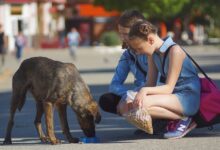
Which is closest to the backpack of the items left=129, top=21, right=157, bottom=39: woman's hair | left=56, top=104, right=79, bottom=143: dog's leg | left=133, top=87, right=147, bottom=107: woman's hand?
left=129, top=21, right=157, bottom=39: woman's hair

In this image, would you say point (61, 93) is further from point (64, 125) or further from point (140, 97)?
point (140, 97)

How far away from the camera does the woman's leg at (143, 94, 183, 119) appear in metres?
9.91

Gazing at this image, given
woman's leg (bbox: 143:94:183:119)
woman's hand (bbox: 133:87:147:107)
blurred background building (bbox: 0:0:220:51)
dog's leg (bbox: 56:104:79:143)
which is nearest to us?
woman's hand (bbox: 133:87:147:107)

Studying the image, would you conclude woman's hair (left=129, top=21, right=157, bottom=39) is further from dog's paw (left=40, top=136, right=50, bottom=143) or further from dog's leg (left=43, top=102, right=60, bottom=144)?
dog's paw (left=40, top=136, right=50, bottom=143)

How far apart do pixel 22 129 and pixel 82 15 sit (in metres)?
86.4

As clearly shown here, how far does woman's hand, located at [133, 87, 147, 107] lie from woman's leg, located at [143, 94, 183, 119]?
2.8 inches

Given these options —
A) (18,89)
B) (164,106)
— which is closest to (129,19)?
(164,106)

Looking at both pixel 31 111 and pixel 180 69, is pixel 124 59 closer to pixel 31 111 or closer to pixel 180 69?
pixel 180 69

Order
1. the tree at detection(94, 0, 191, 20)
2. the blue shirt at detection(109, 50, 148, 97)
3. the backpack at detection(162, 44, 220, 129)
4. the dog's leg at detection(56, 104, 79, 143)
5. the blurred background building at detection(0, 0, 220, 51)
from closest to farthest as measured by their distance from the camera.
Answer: the backpack at detection(162, 44, 220, 129)
the dog's leg at detection(56, 104, 79, 143)
the blue shirt at detection(109, 50, 148, 97)
the tree at detection(94, 0, 191, 20)
the blurred background building at detection(0, 0, 220, 51)

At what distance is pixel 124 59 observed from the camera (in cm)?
1138

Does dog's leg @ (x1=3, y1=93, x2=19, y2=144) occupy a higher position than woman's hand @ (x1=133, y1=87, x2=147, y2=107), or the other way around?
woman's hand @ (x1=133, y1=87, x2=147, y2=107)

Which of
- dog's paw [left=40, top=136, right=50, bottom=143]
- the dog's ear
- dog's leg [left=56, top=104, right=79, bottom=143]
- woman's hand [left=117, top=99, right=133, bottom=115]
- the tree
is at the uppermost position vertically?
woman's hand [left=117, top=99, right=133, bottom=115]

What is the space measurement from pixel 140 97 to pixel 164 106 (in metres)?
0.40

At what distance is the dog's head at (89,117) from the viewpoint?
33.8ft
